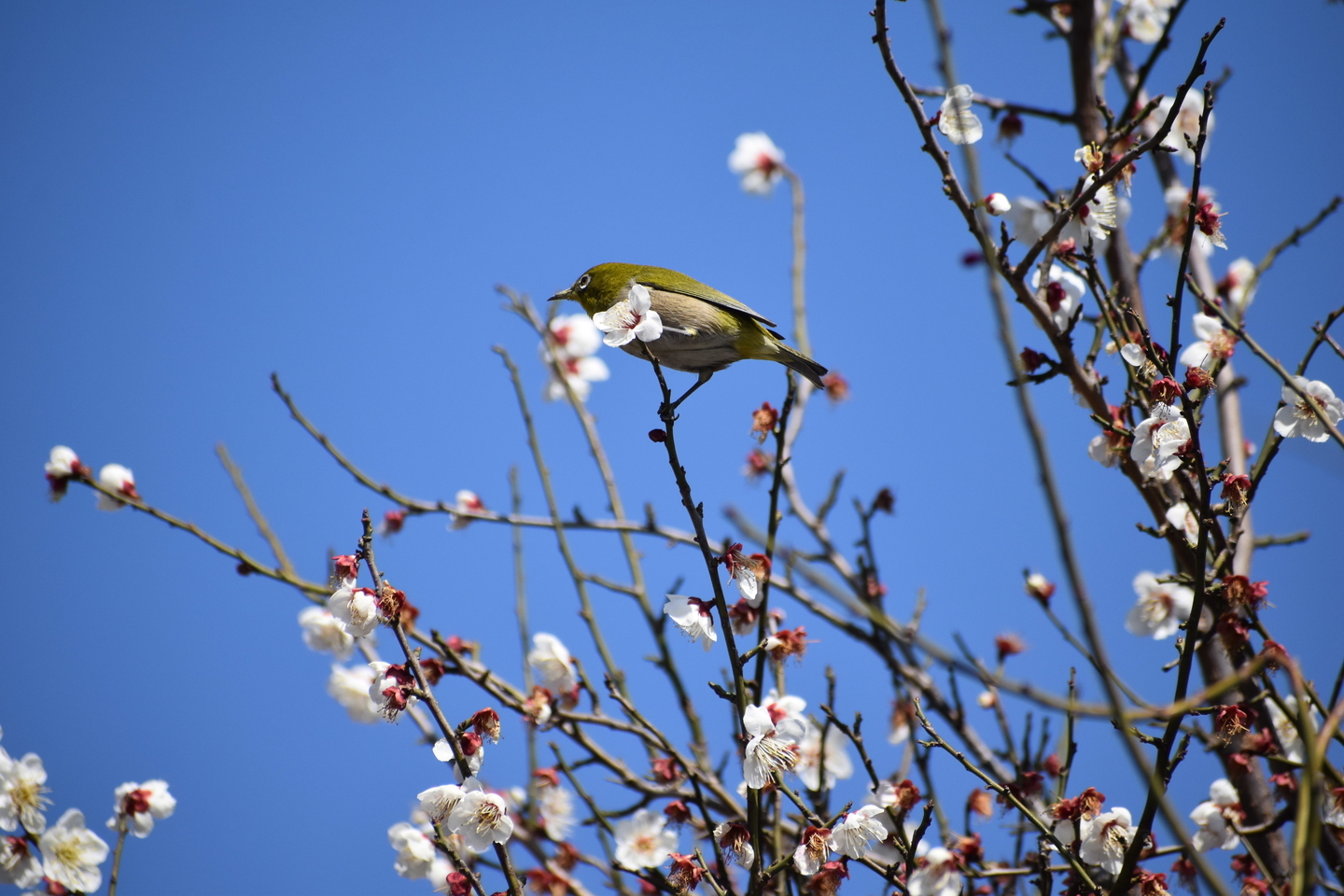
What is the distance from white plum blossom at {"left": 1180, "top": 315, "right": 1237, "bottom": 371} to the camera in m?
3.53

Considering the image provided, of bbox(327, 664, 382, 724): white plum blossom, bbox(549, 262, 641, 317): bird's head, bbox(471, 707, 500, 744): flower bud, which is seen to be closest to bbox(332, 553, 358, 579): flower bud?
bbox(471, 707, 500, 744): flower bud

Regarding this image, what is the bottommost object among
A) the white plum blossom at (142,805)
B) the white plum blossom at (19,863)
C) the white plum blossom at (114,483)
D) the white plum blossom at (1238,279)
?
the white plum blossom at (19,863)

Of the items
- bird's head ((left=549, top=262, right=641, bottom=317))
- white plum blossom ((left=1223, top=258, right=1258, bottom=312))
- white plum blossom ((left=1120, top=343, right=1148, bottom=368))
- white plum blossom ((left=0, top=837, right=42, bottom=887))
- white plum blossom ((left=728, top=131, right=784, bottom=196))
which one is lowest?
white plum blossom ((left=0, top=837, right=42, bottom=887))

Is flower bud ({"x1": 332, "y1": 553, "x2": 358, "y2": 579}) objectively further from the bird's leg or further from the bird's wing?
the bird's wing

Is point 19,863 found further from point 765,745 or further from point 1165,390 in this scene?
point 1165,390

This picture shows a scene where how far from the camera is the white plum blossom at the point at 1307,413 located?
288cm

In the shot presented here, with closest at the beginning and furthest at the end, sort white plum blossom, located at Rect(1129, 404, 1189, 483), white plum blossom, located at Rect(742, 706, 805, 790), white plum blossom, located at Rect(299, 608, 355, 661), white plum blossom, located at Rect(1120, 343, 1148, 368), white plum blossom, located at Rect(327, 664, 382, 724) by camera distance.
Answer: white plum blossom, located at Rect(742, 706, 805, 790) → white plum blossom, located at Rect(1129, 404, 1189, 483) → white plum blossom, located at Rect(1120, 343, 1148, 368) → white plum blossom, located at Rect(299, 608, 355, 661) → white plum blossom, located at Rect(327, 664, 382, 724)

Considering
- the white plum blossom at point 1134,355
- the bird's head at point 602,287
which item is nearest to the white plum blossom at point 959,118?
the white plum blossom at point 1134,355

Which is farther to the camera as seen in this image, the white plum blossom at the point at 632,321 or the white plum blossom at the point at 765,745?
the white plum blossom at the point at 632,321

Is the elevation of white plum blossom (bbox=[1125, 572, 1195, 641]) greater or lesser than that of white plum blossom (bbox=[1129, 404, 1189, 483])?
greater

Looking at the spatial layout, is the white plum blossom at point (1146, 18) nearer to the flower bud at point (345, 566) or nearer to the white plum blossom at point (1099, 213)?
the white plum blossom at point (1099, 213)

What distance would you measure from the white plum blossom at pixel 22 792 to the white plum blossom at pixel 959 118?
393 centimetres

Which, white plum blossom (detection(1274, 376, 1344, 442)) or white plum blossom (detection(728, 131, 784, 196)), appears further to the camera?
white plum blossom (detection(728, 131, 784, 196))

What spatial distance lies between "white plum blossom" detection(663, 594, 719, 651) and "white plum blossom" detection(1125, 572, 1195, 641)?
6.93ft
